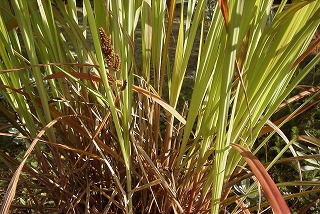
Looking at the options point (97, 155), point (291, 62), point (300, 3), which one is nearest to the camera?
point (300, 3)

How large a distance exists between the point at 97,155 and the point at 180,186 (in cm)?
17

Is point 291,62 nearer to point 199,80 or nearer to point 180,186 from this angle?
point 199,80

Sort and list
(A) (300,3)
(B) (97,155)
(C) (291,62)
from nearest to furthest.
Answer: (A) (300,3) < (C) (291,62) < (B) (97,155)

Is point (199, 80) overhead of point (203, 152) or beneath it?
overhead

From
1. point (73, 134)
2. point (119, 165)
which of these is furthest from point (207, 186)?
point (73, 134)

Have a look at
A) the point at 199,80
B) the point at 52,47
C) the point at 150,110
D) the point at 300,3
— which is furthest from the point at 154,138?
the point at 300,3

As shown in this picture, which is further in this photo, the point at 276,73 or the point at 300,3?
the point at 276,73

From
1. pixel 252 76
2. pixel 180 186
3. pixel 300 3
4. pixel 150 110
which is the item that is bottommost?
pixel 180 186

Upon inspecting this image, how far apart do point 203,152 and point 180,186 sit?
3.8 inches

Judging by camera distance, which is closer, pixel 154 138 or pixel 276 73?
pixel 276 73

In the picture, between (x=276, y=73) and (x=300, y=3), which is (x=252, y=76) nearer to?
(x=276, y=73)

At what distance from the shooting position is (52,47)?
1019 millimetres

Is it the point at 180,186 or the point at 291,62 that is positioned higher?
the point at 291,62

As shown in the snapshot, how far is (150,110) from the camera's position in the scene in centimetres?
105
